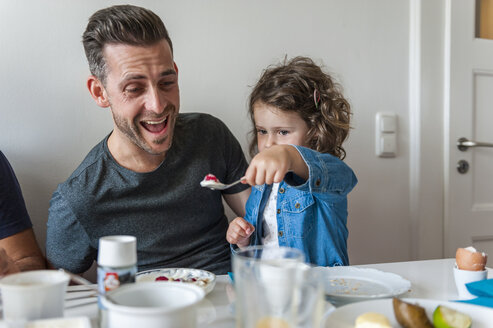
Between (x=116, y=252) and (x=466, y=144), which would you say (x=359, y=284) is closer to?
(x=116, y=252)

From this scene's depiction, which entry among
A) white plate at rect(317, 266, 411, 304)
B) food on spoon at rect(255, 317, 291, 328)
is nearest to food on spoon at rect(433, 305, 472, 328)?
white plate at rect(317, 266, 411, 304)

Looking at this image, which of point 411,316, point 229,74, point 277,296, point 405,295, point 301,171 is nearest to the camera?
point 277,296

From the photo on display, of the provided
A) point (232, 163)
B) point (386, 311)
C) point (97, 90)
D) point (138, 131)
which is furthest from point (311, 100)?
point (386, 311)

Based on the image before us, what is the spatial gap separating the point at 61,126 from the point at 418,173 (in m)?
1.45

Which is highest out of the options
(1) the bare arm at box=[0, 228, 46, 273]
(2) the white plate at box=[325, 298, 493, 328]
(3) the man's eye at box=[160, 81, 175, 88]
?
(3) the man's eye at box=[160, 81, 175, 88]

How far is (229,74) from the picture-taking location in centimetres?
155

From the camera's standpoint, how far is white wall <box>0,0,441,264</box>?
1.32 metres

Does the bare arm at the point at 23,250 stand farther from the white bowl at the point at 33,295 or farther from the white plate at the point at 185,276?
the white bowl at the point at 33,295

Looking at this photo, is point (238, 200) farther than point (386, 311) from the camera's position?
Yes

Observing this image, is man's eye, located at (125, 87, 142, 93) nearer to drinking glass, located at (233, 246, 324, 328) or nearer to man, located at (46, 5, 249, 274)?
man, located at (46, 5, 249, 274)

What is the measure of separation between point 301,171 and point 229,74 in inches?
27.3

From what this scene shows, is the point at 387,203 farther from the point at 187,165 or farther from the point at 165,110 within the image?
the point at 165,110

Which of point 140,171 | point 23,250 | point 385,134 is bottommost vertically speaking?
point 23,250

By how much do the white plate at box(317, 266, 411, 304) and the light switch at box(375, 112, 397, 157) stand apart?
1.01 m
